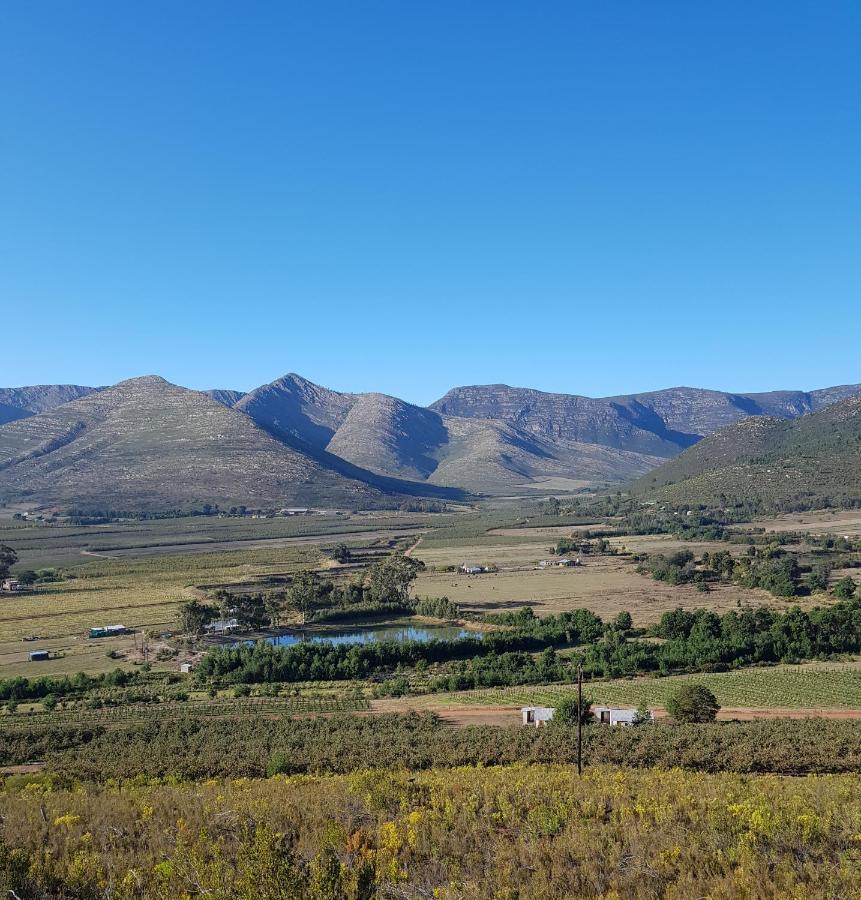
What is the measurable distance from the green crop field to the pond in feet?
62.3

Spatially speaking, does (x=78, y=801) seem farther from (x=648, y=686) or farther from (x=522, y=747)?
(x=648, y=686)

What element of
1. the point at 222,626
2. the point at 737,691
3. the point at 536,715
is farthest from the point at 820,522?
the point at 536,715

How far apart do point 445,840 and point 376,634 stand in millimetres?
54468

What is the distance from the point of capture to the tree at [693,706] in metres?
37.1

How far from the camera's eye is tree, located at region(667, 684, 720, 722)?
37.1m

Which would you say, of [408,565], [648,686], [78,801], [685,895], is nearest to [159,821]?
[78,801]

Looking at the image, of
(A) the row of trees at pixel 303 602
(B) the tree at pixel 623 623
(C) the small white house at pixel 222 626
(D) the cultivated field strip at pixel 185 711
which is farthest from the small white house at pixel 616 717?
(C) the small white house at pixel 222 626

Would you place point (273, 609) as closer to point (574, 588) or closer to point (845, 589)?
point (574, 588)

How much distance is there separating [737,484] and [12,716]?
180879 mm

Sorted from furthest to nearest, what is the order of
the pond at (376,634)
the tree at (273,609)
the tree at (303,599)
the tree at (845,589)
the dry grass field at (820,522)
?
the dry grass field at (820,522) → the tree at (303,599) → the tree at (273,609) → the tree at (845,589) → the pond at (376,634)

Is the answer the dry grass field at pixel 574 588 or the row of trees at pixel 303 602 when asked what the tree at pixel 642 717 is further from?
the row of trees at pixel 303 602

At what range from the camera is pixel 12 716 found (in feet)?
141

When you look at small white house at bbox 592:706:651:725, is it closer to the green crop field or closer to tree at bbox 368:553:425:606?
the green crop field

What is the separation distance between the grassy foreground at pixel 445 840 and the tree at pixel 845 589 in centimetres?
5835
